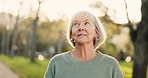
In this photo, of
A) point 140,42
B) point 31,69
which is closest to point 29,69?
point 31,69

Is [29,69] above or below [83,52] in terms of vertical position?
below

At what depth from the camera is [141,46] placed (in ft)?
46.4

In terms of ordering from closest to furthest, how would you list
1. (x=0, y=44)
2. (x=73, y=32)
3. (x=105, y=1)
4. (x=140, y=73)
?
(x=73, y=32) < (x=140, y=73) < (x=105, y=1) < (x=0, y=44)

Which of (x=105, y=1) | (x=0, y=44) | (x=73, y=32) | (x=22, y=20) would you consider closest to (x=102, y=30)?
(x=73, y=32)

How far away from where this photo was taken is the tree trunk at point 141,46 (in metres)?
13.6

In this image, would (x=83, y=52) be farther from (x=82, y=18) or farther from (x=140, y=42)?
(x=140, y=42)

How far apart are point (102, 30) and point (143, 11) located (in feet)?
33.7

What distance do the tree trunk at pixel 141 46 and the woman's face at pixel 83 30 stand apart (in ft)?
33.4

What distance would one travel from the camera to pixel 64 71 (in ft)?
11.4

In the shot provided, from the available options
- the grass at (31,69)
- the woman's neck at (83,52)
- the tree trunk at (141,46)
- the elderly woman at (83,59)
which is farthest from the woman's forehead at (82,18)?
the grass at (31,69)

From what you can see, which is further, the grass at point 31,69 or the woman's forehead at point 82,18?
the grass at point 31,69

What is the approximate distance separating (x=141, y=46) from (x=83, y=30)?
10.9 metres

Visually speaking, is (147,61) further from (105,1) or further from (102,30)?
(102,30)

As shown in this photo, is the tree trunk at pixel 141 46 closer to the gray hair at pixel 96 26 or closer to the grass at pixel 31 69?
the grass at pixel 31 69
